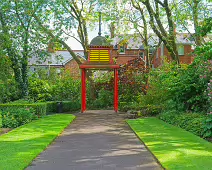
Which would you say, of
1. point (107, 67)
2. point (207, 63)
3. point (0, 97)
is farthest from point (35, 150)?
point (0, 97)

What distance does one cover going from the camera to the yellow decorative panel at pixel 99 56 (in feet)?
78.2

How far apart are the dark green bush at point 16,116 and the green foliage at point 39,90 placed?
11.9m

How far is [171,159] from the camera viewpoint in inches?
319

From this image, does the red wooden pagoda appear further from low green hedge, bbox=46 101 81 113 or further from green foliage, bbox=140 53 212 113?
green foliage, bbox=140 53 212 113

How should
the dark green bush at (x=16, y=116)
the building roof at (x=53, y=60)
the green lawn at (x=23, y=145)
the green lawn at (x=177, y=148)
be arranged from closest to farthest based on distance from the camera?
the green lawn at (x=177, y=148), the green lawn at (x=23, y=145), the dark green bush at (x=16, y=116), the building roof at (x=53, y=60)

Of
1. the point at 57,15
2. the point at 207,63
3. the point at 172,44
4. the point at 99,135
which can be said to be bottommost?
the point at 99,135

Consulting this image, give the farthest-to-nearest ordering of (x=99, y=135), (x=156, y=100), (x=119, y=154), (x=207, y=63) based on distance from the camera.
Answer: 1. (x=156, y=100)
2. (x=207, y=63)
3. (x=99, y=135)
4. (x=119, y=154)

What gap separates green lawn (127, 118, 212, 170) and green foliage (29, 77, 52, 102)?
18462 millimetres

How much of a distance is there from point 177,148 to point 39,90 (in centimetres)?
2301

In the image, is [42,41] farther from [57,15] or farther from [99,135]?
[99,135]

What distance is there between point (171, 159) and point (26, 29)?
58.4 feet

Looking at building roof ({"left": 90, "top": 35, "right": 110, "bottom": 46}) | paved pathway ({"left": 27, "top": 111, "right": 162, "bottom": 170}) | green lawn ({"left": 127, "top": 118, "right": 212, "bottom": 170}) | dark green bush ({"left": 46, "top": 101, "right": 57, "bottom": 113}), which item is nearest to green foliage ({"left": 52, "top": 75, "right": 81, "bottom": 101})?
dark green bush ({"left": 46, "top": 101, "right": 57, "bottom": 113})

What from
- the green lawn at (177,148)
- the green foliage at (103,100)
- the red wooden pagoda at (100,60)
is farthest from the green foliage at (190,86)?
the green foliage at (103,100)

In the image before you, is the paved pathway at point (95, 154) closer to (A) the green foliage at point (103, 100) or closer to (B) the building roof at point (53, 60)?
(B) the building roof at point (53, 60)
